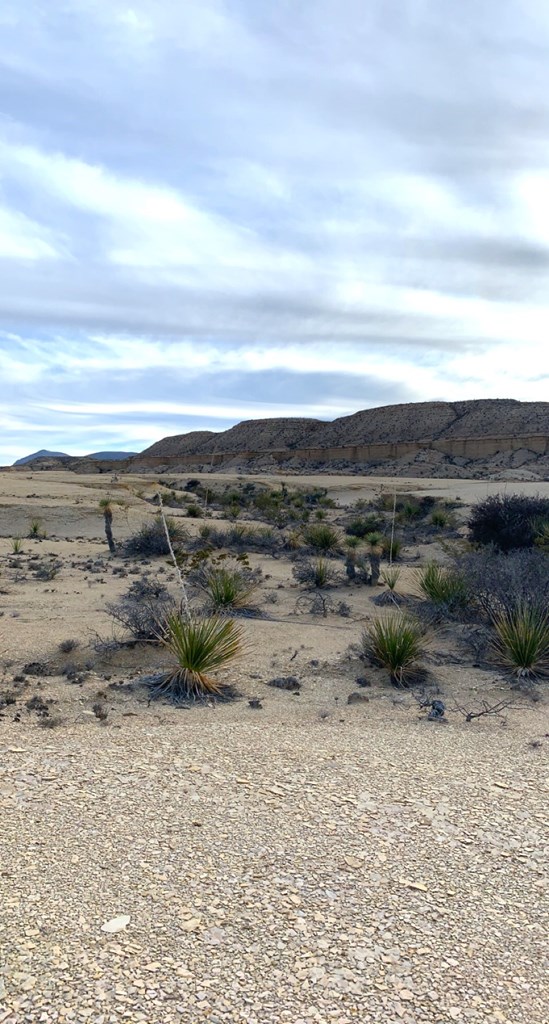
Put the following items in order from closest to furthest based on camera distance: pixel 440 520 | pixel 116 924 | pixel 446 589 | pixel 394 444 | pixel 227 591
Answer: pixel 116 924 → pixel 446 589 → pixel 227 591 → pixel 440 520 → pixel 394 444

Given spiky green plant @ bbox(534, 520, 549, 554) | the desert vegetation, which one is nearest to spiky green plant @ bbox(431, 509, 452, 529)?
the desert vegetation

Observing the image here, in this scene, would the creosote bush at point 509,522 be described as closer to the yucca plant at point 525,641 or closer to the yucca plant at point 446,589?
the yucca plant at point 446,589

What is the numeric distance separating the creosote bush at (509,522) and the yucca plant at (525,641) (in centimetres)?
844

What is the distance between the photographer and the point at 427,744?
6555 mm

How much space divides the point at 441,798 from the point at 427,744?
1.29 m

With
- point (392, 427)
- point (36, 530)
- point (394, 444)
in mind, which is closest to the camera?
point (36, 530)

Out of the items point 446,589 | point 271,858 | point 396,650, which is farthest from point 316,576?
point 271,858

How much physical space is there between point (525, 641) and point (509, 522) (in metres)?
10.8

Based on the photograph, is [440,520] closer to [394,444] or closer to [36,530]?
[36,530]

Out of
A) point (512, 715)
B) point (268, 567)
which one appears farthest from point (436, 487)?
point (512, 715)

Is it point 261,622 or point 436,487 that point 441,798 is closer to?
point 261,622

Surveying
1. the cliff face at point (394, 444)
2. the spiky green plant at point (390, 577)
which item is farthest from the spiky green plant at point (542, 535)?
the cliff face at point (394, 444)

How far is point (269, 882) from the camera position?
13.5ft

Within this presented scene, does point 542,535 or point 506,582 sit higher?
point 542,535
